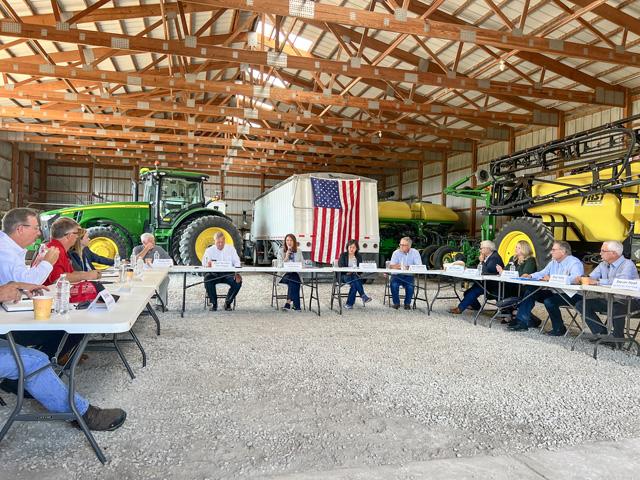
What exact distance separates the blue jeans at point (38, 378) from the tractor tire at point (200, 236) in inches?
263

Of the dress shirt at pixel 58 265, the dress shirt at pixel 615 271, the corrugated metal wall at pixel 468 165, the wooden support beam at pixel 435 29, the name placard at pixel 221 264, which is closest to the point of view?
the dress shirt at pixel 58 265

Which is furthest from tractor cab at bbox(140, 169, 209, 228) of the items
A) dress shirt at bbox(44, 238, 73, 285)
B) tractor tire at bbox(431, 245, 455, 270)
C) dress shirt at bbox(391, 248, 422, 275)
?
dress shirt at bbox(44, 238, 73, 285)

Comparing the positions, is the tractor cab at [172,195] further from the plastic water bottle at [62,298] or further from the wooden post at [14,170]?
the wooden post at [14,170]

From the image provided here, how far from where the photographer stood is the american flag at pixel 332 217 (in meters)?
9.70

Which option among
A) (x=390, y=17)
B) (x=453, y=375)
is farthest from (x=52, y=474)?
(x=390, y=17)

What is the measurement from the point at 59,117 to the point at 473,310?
40.4 ft

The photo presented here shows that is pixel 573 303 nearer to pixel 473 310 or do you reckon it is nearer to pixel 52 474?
pixel 473 310

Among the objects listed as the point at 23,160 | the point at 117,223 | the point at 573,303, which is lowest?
the point at 573,303

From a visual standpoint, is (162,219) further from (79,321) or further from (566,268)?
(79,321)

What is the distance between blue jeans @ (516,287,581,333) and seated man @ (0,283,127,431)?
4.60 m

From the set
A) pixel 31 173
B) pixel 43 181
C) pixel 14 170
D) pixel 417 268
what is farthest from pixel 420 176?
pixel 43 181

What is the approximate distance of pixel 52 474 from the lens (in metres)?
2.13

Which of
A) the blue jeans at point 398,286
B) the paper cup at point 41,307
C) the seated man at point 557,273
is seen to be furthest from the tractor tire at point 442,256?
the paper cup at point 41,307

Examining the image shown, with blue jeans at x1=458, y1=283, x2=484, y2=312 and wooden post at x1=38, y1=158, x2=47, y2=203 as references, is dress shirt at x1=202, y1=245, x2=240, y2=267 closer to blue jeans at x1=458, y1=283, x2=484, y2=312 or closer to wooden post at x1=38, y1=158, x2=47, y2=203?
blue jeans at x1=458, y1=283, x2=484, y2=312
